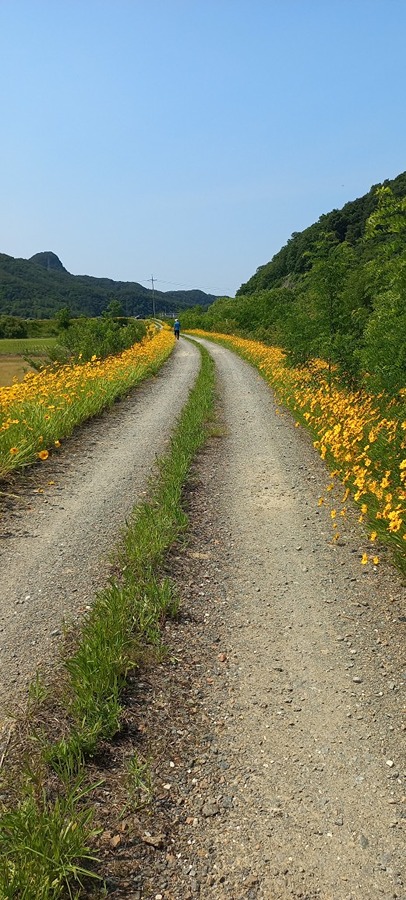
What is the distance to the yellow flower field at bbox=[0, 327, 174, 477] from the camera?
665cm

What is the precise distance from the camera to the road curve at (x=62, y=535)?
313cm

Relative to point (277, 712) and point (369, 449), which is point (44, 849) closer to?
point (277, 712)

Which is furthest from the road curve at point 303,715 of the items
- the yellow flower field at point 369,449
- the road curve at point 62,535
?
the road curve at point 62,535

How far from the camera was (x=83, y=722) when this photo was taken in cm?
234

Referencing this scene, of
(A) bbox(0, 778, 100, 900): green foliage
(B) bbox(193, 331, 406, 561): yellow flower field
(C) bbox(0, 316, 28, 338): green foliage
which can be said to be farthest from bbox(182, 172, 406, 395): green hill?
(C) bbox(0, 316, 28, 338): green foliage

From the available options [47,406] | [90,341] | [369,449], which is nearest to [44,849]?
A: [369,449]

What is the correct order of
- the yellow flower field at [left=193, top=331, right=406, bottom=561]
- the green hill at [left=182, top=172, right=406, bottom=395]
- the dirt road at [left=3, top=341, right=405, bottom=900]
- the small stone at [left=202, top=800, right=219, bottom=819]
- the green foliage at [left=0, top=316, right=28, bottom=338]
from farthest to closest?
the green foliage at [left=0, top=316, right=28, bottom=338]
the green hill at [left=182, top=172, right=406, bottom=395]
the yellow flower field at [left=193, top=331, right=406, bottom=561]
the small stone at [left=202, top=800, right=219, bottom=819]
the dirt road at [left=3, top=341, right=405, bottom=900]

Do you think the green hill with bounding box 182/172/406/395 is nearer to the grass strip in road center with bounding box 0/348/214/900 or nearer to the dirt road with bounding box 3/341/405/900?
the dirt road with bounding box 3/341/405/900

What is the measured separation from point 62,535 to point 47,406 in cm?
449

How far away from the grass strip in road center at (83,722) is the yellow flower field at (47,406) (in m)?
2.52

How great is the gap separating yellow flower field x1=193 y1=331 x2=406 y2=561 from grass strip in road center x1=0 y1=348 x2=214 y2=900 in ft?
5.45

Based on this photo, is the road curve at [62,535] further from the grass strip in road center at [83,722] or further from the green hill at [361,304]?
the green hill at [361,304]

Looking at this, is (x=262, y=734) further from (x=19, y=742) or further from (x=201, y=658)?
(x=19, y=742)

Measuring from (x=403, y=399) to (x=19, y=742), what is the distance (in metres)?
5.58
